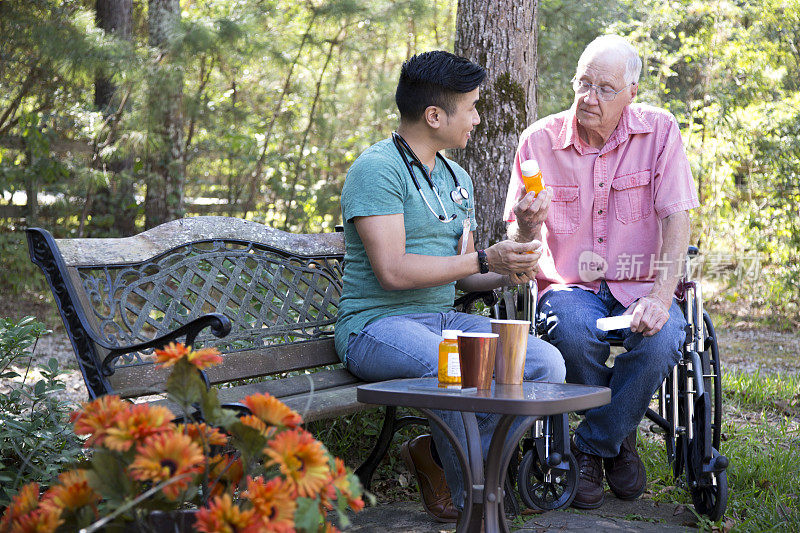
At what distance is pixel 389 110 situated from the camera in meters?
9.34

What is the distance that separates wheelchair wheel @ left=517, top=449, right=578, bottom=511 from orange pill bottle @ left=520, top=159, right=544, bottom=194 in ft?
2.86

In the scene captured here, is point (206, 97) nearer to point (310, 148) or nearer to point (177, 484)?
point (310, 148)

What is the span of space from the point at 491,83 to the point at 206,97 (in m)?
4.25

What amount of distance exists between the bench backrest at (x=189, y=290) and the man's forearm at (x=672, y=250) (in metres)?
1.27

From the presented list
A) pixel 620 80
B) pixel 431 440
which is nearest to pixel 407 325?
pixel 431 440

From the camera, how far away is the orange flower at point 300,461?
55.4 inches

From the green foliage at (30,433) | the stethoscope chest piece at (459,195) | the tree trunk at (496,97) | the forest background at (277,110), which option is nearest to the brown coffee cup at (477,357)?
the stethoscope chest piece at (459,195)

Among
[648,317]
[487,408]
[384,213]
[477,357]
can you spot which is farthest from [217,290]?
[648,317]

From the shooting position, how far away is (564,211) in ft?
10.4

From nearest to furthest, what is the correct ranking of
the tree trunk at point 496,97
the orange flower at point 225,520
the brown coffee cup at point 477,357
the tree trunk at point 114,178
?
the orange flower at point 225,520
the brown coffee cup at point 477,357
the tree trunk at point 496,97
the tree trunk at point 114,178

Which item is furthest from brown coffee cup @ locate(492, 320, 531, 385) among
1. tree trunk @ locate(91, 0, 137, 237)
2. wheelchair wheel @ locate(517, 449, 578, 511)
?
tree trunk @ locate(91, 0, 137, 237)

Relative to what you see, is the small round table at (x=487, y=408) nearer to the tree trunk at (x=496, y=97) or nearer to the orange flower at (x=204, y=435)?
the orange flower at (x=204, y=435)

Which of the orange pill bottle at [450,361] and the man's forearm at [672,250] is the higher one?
the man's forearm at [672,250]

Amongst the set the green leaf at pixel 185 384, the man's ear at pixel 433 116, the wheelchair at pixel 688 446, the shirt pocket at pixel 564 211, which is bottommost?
the wheelchair at pixel 688 446
